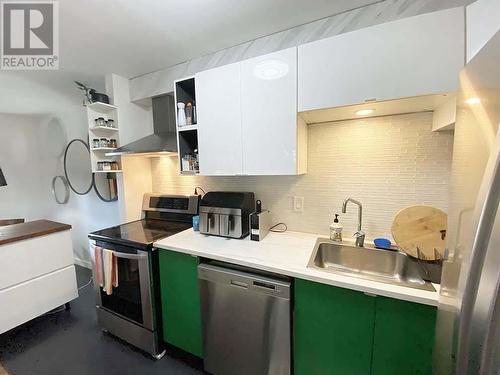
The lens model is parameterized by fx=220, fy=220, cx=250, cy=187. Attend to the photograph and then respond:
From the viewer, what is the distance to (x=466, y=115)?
0.55 m

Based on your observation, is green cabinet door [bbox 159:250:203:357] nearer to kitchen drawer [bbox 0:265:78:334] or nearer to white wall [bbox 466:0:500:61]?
kitchen drawer [bbox 0:265:78:334]

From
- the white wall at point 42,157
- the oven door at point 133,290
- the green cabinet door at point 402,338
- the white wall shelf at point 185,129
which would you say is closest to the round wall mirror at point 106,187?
the white wall at point 42,157

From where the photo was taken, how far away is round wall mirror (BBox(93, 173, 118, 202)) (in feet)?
8.52

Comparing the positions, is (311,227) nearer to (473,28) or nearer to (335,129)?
(335,129)

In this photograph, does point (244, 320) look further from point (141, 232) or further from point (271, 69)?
point (271, 69)

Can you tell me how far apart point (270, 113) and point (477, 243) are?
45.5 inches

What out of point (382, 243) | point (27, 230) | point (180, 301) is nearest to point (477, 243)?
point (382, 243)

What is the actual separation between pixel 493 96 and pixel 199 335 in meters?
1.77

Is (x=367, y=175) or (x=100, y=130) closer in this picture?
(x=367, y=175)

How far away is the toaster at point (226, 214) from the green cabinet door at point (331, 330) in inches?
23.4

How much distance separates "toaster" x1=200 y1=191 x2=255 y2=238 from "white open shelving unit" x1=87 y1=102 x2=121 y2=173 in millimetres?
1116

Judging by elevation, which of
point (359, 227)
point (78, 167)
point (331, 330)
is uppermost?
point (78, 167)

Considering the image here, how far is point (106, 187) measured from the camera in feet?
8.87

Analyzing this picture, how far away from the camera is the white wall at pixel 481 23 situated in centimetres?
59
